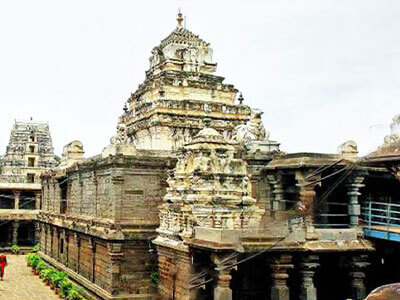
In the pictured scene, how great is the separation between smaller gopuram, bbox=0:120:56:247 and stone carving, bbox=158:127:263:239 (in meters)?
28.8

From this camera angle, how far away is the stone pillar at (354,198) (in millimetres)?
17578

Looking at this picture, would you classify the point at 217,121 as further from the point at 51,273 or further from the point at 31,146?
the point at 31,146

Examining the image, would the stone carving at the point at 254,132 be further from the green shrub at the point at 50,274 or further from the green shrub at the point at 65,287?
the green shrub at the point at 50,274

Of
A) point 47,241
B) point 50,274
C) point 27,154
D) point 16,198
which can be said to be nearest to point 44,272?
point 50,274

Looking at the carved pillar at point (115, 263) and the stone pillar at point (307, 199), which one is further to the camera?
the carved pillar at point (115, 263)

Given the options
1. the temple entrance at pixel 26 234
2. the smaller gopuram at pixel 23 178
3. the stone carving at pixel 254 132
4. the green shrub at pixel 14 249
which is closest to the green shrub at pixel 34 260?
the green shrub at pixel 14 249

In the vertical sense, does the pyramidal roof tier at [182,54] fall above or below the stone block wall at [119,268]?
above

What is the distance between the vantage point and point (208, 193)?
53.7 ft

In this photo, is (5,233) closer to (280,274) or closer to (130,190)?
(130,190)

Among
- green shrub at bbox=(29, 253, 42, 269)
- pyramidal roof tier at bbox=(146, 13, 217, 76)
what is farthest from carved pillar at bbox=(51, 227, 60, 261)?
pyramidal roof tier at bbox=(146, 13, 217, 76)

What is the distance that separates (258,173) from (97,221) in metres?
6.68

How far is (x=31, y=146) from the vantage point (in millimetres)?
51062

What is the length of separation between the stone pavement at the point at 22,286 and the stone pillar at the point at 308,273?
1205 cm

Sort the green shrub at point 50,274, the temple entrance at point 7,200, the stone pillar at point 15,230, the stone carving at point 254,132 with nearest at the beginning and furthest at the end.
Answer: the stone carving at point 254,132
the green shrub at point 50,274
the stone pillar at point 15,230
the temple entrance at point 7,200
